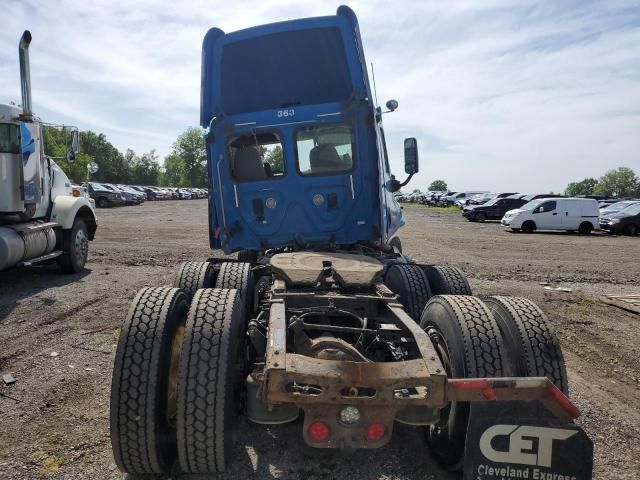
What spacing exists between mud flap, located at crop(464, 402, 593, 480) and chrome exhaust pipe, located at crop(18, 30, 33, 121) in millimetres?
8572

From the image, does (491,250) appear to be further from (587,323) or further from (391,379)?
(391,379)

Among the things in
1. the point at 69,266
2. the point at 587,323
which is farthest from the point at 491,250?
the point at 69,266

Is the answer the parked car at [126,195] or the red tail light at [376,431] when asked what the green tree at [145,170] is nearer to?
the parked car at [126,195]

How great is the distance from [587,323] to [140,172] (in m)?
92.3

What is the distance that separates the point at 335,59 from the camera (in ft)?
18.0

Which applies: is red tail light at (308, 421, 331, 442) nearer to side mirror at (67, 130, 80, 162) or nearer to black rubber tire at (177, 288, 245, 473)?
black rubber tire at (177, 288, 245, 473)

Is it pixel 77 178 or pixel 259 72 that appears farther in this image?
pixel 77 178

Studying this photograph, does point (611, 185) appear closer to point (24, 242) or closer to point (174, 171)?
point (174, 171)

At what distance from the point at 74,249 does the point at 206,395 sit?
7.89m

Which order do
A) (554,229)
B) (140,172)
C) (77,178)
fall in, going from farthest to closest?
(140,172) < (77,178) < (554,229)

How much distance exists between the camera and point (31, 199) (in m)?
8.14

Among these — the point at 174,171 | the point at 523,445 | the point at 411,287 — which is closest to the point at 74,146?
the point at 411,287

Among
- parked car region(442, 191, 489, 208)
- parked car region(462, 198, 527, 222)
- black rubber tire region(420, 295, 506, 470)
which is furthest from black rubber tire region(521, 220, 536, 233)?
parked car region(442, 191, 489, 208)

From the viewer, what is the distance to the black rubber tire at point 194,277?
4617 mm
